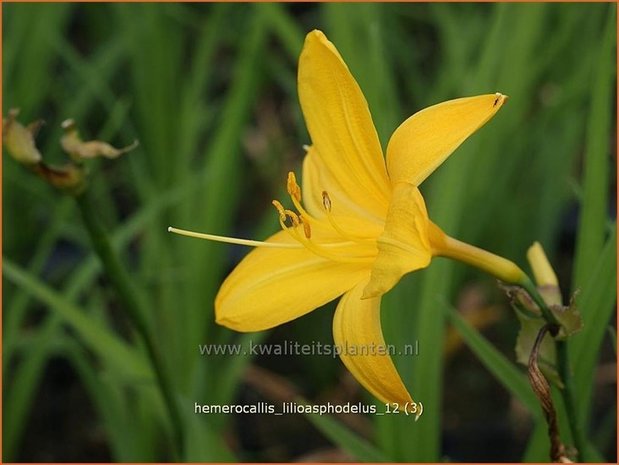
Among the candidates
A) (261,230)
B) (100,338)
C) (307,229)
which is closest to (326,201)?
(307,229)

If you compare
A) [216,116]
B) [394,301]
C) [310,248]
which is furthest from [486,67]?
[216,116]

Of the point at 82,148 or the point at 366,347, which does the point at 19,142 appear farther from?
the point at 366,347

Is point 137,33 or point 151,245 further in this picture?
point 137,33

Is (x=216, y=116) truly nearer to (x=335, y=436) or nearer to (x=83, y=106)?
(x=83, y=106)

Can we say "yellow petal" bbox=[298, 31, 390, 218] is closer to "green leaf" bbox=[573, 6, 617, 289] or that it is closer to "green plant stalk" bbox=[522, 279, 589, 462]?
"green plant stalk" bbox=[522, 279, 589, 462]

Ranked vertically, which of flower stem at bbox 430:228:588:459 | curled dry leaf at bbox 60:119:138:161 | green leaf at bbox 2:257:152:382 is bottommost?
green leaf at bbox 2:257:152:382

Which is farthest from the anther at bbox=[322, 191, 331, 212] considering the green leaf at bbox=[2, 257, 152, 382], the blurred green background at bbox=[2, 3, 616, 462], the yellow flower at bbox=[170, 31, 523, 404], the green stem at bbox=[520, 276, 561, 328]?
the green leaf at bbox=[2, 257, 152, 382]

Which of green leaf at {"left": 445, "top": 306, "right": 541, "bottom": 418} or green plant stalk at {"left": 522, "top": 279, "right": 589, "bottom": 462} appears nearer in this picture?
green plant stalk at {"left": 522, "top": 279, "right": 589, "bottom": 462}

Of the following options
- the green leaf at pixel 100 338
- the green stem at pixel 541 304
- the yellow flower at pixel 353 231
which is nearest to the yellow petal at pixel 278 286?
the yellow flower at pixel 353 231
